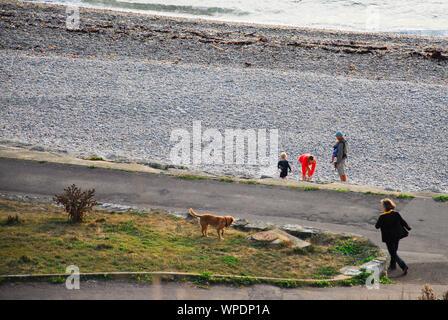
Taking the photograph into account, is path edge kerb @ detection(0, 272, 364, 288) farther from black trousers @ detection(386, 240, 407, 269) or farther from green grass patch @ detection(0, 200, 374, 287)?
black trousers @ detection(386, 240, 407, 269)

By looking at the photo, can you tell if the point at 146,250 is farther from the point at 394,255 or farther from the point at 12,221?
the point at 394,255

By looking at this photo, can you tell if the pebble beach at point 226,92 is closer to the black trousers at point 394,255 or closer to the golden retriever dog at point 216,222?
the golden retriever dog at point 216,222

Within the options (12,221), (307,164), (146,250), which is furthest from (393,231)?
(12,221)

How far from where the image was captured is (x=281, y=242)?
12.7 metres

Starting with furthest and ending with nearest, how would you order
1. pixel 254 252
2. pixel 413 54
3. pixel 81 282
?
pixel 413 54 < pixel 254 252 < pixel 81 282

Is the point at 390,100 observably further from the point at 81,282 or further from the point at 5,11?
the point at 5,11

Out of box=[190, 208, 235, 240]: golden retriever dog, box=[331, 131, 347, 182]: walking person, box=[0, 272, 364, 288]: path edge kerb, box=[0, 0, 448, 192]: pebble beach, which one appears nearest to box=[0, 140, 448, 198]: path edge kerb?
box=[0, 0, 448, 192]: pebble beach

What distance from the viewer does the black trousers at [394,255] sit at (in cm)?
1177

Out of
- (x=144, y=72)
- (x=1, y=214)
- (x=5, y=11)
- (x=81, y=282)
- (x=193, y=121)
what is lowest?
(x=81, y=282)

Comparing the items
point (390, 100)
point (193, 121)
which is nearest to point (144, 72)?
point (193, 121)

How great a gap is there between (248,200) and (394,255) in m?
4.88

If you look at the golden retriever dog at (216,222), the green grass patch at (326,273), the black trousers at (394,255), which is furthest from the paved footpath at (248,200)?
the green grass patch at (326,273)

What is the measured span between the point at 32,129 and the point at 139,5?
33.0 meters

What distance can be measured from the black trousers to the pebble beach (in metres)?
7.07
